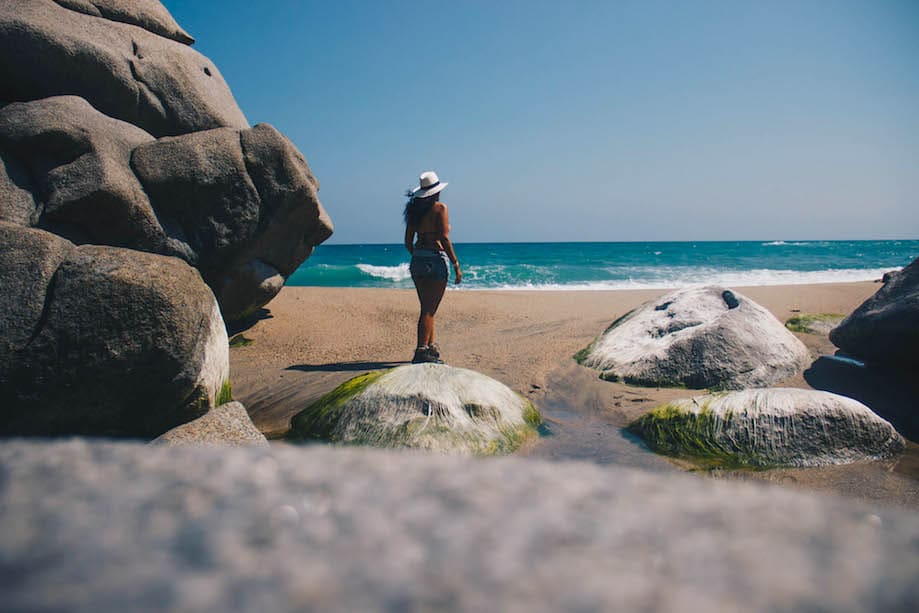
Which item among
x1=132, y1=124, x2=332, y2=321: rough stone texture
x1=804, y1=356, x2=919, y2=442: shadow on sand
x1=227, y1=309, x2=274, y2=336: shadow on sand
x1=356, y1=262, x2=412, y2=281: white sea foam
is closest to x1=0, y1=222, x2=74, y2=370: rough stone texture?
x1=132, y1=124, x2=332, y2=321: rough stone texture

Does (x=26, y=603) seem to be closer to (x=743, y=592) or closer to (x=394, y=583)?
(x=394, y=583)

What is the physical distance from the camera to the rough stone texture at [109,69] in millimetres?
5066

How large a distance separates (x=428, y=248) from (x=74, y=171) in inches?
128

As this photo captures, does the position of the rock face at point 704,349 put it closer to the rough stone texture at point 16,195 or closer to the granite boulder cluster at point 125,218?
the granite boulder cluster at point 125,218

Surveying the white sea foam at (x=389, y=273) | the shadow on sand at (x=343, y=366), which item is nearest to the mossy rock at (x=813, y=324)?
the shadow on sand at (x=343, y=366)

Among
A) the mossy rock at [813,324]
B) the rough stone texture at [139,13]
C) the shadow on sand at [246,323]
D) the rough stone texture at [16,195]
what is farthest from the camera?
the shadow on sand at [246,323]

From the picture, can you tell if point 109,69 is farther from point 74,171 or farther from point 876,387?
point 876,387

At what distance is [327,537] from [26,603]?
0.28m

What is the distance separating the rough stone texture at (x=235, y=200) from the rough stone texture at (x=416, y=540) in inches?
194

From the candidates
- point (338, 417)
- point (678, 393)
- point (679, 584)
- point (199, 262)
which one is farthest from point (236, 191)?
point (679, 584)

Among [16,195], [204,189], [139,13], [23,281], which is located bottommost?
[23,281]

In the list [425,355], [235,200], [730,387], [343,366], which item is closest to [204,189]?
[235,200]

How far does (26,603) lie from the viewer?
1.63 ft

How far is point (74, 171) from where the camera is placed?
4504mm
